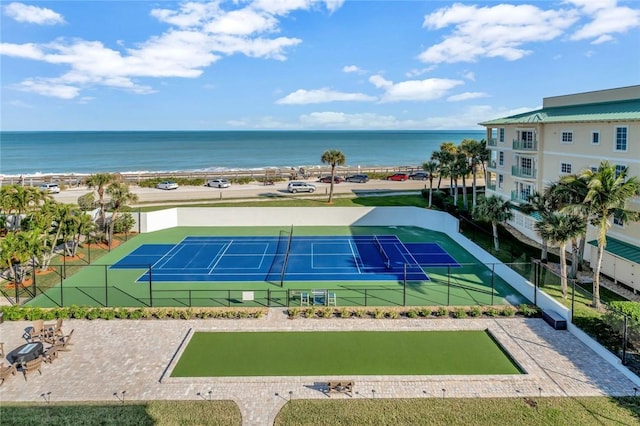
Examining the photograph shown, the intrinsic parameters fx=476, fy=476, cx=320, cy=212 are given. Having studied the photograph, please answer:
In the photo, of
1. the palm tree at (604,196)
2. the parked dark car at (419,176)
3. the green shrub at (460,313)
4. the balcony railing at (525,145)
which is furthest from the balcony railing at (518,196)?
the parked dark car at (419,176)

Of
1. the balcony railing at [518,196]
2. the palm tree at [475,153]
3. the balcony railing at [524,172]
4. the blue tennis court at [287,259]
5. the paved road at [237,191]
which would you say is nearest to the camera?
the blue tennis court at [287,259]

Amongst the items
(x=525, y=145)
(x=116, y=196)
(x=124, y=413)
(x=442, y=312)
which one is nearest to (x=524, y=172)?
(x=525, y=145)

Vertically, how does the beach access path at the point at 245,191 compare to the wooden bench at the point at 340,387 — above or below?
above

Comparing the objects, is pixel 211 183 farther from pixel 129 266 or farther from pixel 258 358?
pixel 258 358

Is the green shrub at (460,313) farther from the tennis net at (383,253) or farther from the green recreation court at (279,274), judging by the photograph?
the tennis net at (383,253)

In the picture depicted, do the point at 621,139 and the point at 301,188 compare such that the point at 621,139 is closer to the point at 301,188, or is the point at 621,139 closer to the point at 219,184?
the point at 301,188
